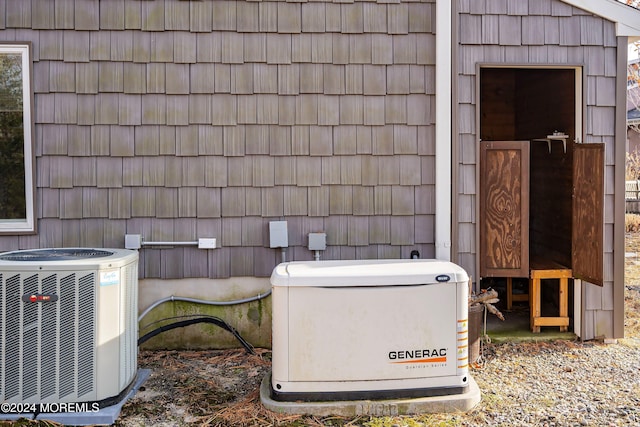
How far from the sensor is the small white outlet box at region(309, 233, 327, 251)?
433 centimetres

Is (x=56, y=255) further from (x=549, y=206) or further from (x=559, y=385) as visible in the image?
(x=549, y=206)

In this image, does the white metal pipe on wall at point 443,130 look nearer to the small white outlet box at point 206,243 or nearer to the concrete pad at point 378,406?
the concrete pad at point 378,406

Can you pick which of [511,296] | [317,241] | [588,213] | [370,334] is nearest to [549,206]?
[511,296]

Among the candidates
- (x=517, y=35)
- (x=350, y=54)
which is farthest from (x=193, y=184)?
(x=517, y=35)

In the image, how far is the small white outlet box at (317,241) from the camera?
4328 millimetres

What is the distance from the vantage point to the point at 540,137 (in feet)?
18.9

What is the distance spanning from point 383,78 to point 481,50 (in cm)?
76

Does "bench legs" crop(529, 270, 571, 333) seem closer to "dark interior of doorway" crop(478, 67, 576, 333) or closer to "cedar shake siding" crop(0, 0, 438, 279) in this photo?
"dark interior of doorway" crop(478, 67, 576, 333)

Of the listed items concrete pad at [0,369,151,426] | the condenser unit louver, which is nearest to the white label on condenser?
the condenser unit louver

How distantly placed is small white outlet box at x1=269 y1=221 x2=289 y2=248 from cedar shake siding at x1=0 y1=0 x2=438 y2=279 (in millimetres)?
83

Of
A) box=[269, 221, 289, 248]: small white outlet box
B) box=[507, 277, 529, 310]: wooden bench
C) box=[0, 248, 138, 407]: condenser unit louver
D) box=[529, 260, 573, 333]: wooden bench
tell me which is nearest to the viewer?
box=[0, 248, 138, 407]: condenser unit louver

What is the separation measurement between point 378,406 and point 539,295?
201cm

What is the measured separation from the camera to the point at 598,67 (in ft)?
14.6

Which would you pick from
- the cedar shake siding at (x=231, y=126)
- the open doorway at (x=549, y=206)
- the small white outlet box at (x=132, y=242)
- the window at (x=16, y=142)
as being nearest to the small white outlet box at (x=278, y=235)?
the cedar shake siding at (x=231, y=126)
